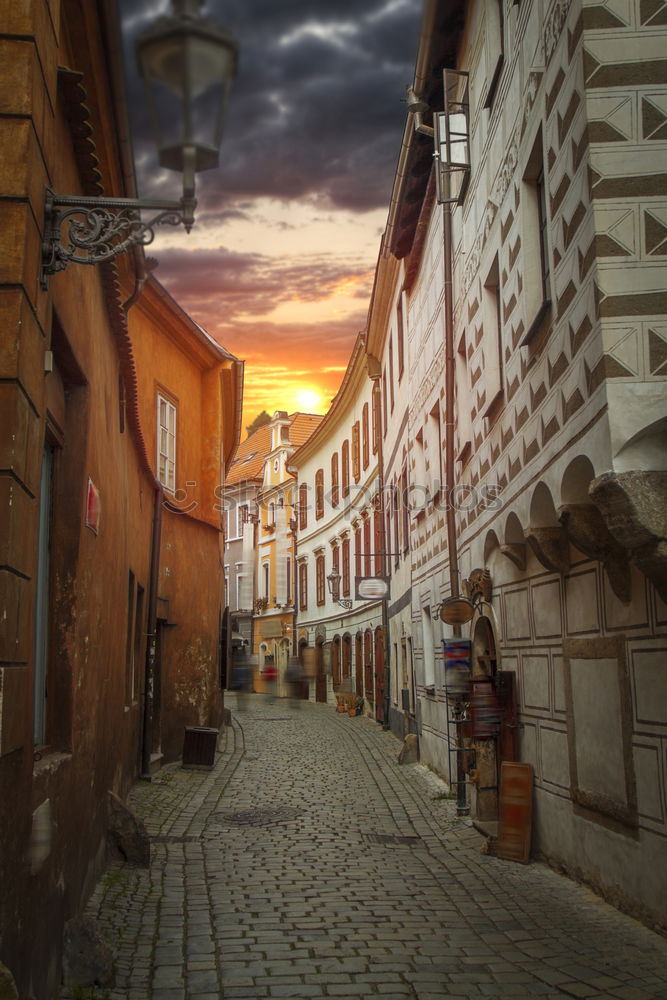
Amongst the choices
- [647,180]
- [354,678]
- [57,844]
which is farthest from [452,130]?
[354,678]

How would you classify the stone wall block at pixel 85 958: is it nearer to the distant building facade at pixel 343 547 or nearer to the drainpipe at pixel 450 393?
the drainpipe at pixel 450 393

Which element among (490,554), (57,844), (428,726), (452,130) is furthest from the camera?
(428,726)

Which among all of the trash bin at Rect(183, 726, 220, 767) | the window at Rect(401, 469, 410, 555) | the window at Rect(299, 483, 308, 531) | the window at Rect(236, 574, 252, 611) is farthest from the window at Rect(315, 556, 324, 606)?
the trash bin at Rect(183, 726, 220, 767)

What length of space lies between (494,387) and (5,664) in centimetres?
731

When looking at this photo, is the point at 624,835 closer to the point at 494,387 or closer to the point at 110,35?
the point at 494,387

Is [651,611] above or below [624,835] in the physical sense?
above

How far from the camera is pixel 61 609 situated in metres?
5.95

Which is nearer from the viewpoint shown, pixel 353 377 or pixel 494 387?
pixel 494 387

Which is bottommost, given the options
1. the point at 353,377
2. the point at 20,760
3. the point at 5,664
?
the point at 20,760

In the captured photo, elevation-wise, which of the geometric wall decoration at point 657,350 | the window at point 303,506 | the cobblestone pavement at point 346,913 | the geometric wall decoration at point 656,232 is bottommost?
the cobblestone pavement at point 346,913

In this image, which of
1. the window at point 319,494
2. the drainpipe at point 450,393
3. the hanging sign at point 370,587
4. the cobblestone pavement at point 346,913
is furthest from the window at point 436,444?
the window at point 319,494

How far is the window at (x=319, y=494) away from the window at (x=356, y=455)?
17.4ft

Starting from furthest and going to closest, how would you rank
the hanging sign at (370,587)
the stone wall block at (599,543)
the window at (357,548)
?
the window at (357,548) → the hanging sign at (370,587) → the stone wall block at (599,543)

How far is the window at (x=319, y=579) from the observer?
35.7 meters
